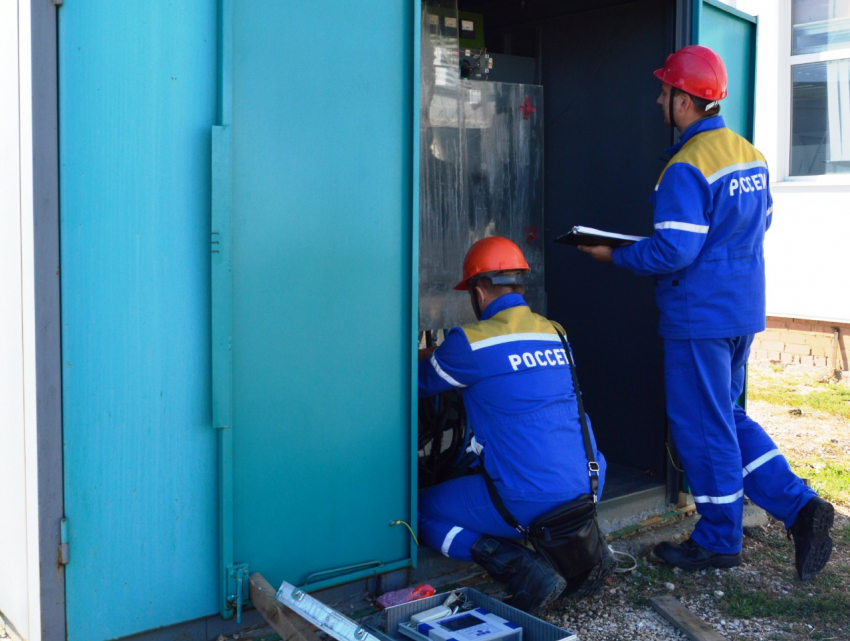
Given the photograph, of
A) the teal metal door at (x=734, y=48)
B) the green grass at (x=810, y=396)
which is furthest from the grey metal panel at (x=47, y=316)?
the green grass at (x=810, y=396)

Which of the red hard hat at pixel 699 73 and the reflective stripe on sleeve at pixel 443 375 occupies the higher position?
the red hard hat at pixel 699 73

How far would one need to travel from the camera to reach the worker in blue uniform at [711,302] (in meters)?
3.27

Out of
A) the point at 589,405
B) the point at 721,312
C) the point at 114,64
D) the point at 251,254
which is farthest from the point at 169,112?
the point at 589,405

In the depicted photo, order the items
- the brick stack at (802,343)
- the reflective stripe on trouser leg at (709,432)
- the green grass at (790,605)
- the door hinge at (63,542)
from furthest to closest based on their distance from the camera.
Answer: the brick stack at (802,343)
the reflective stripe on trouser leg at (709,432)
the green grass at (790,605)
the door hinge at (63,542)

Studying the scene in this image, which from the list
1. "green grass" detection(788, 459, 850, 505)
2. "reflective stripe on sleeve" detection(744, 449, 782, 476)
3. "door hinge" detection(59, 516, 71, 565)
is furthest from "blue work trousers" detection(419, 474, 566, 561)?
"green grass" detection(788, 459, 850, 505)

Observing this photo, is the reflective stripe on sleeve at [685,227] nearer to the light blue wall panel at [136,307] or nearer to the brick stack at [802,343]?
the light blue wall panel at [136,307]

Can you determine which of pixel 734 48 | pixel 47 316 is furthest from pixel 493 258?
pixel 734 48

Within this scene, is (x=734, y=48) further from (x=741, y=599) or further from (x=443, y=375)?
(x=741, y=599)

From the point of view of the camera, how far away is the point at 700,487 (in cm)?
343

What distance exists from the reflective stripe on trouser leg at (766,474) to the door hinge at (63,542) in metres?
2.55

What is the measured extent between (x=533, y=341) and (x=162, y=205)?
4.23 feet

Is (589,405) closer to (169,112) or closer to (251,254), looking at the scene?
(251,254)

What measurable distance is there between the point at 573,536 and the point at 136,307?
154cm

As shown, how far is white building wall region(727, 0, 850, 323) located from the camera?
6.50m
